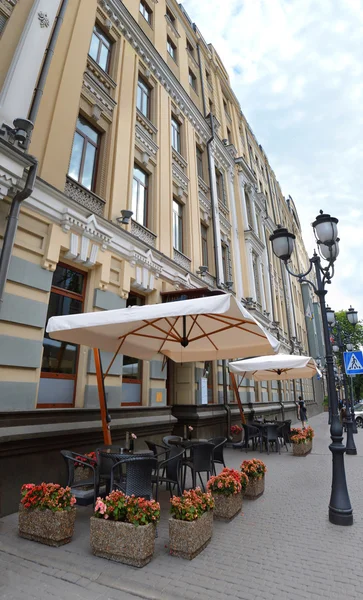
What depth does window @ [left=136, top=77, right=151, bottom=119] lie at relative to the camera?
12.6 meters

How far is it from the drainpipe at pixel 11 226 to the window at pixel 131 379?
4208 millimetres

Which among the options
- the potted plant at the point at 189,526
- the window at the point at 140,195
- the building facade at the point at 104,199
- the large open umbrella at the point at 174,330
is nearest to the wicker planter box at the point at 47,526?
the potted plant at the point at 189,526

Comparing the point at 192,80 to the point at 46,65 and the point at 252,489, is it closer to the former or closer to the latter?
the point at 46,65

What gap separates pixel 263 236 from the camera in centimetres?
2600

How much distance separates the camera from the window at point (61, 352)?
701 cm

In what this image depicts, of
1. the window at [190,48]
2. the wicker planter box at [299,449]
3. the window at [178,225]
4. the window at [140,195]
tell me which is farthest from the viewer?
the window at [190,48]

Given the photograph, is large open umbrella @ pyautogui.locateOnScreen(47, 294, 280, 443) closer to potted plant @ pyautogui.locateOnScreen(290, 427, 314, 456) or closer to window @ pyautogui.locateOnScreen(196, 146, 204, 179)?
potted plant @ pyautogui.locateOnScreen(290, 427, 314, 456)

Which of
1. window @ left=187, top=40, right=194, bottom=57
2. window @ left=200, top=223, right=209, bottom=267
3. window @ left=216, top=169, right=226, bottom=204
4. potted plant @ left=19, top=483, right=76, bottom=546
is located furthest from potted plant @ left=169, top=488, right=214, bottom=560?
window @ left=187, top=40, right=194, bottom=57

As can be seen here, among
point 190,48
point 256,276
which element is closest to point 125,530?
point 256,276

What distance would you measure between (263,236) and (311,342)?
2069 cm

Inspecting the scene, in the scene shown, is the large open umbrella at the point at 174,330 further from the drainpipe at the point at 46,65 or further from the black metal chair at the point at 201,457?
the drainpipe at the point at 46,65

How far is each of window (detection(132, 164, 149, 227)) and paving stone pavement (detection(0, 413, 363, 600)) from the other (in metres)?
8.53

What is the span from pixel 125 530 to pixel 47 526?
1.19m

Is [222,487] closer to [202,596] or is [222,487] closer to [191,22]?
[202,596]
